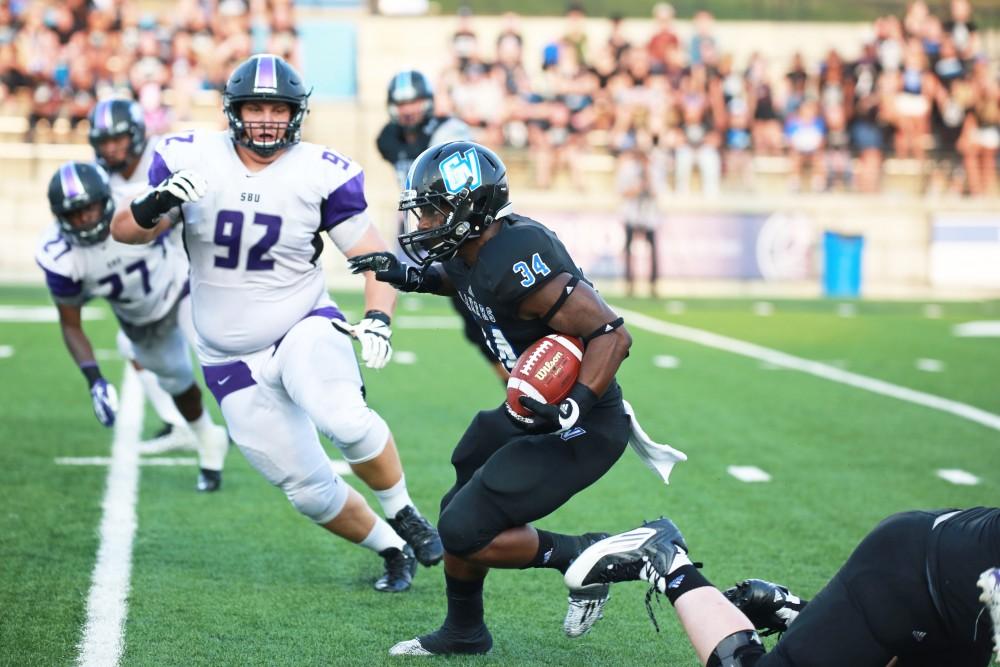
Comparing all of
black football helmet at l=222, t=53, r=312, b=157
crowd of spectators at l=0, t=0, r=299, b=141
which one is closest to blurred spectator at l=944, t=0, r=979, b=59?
crowd of spectators at l=0, t=0, r=299, b=141

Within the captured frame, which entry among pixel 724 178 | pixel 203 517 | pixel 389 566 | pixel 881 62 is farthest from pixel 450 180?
pixel 881 62

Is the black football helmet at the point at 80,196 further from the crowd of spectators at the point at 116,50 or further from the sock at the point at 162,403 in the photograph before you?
the crowd of spectators at the point at 116,50

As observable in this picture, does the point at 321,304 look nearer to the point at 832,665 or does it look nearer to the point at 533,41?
the point at 832,665

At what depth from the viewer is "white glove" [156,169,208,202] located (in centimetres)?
445

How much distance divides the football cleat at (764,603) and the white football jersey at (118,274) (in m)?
3.52

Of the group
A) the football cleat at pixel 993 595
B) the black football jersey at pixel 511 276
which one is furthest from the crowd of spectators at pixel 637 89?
the football cleat at pixel 993 595

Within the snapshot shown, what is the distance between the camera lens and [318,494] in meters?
4.72

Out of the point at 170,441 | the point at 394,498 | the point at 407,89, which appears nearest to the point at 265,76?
the point at 394,498

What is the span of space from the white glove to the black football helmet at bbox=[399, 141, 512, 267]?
0.84 metres

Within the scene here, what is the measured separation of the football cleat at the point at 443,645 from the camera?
4.15m

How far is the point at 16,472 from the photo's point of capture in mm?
6574

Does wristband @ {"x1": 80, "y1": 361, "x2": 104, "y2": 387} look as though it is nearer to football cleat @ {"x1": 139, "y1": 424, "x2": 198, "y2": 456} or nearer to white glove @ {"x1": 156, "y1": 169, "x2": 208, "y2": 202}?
football cleat @ {"x1": 139, "y1": 424, "x2": 198, "y2": 456}

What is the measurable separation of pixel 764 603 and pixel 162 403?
463 cm

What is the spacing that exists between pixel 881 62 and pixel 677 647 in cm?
1978
